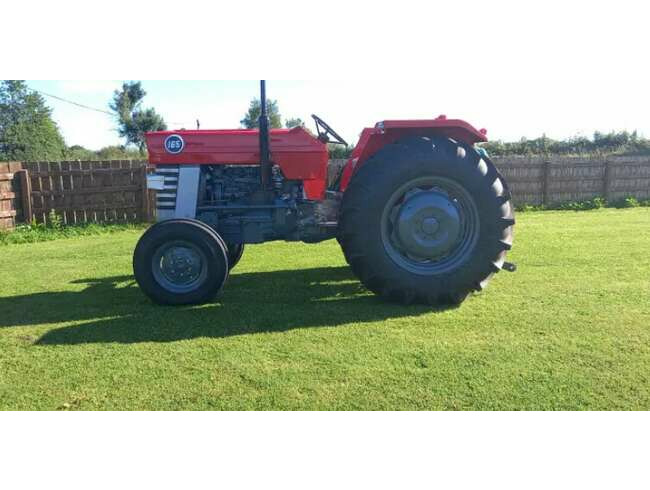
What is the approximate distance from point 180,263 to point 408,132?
2.43 meters

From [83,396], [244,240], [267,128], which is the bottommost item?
[83,396]

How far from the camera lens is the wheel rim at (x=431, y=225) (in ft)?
14.3

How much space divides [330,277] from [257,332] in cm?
183

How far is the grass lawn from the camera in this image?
8.85ft

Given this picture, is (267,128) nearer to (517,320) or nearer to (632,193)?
(517,320)

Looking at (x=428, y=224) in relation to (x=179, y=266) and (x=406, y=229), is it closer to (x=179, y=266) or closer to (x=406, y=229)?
(x=406, y=229)

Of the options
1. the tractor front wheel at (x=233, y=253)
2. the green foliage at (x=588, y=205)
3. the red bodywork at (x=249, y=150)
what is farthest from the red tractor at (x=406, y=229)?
the green foliage at (x=588, y=205)

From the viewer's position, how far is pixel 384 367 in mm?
3023

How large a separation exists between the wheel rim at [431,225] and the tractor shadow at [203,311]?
0.49 m

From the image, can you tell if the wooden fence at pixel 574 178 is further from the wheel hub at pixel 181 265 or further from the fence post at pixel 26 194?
the fence post at pixel 26 194

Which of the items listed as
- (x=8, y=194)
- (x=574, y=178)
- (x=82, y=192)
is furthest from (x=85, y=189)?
(x=574, y=178)

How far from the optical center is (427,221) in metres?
4.35

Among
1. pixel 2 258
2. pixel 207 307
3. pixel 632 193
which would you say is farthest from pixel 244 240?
pixel 632 193

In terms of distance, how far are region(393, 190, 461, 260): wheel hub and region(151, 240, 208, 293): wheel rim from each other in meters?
1.80
